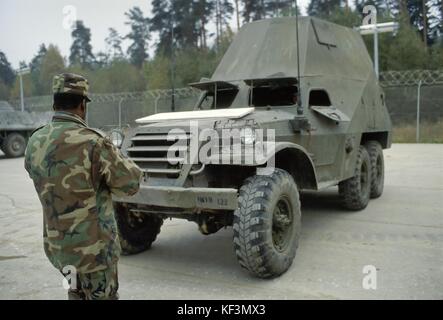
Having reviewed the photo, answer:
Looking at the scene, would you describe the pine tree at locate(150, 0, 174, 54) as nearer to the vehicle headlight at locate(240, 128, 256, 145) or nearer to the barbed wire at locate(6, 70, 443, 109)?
the barbed wire at locate(6, 70, 443, 109)

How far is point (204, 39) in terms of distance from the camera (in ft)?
111

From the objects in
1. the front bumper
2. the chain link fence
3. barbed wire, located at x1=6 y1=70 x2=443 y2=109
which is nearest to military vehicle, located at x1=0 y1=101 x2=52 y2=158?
the chain link fence

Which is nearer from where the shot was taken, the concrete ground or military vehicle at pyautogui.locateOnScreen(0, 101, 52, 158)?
the concrete ground

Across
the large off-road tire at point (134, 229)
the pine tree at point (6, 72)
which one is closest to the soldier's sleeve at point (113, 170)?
the large off-road tire at point (134, 229)

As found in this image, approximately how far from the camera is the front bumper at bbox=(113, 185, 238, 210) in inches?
157

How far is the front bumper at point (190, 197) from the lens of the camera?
157 inches

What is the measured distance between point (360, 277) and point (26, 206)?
5.52 meters

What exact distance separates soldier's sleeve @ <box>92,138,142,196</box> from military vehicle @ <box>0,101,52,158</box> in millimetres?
15851

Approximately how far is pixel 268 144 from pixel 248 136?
180 millimetres

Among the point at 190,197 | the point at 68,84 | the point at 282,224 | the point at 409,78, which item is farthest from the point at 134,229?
the point at 409,78

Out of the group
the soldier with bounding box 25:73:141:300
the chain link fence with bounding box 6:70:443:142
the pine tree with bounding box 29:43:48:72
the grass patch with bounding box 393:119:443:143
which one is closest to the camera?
the soldier with bounding box 25:73:141:300

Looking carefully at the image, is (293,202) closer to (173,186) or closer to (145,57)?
(173,186)

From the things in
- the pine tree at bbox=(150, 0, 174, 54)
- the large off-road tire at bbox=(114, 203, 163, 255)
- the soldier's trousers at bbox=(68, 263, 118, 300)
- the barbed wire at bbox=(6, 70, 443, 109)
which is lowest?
the large off-road tire at bbox=(114, 203, 163, 255)

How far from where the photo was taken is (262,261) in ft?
13.4
